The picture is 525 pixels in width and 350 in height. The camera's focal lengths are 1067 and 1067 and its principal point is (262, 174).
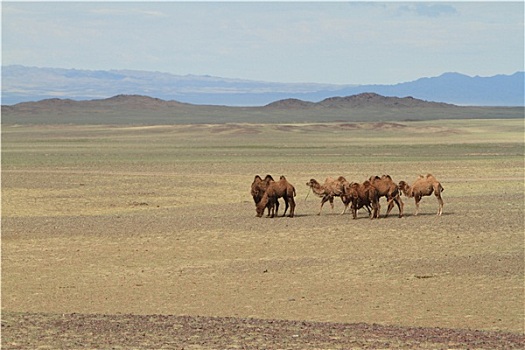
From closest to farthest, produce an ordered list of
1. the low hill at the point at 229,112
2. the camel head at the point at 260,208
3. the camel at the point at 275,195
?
the camel at the point at 275,195
the camel head at the point at 260,208
the low hill at the point at 229,112

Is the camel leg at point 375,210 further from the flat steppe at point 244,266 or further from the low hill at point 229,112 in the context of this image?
the low hill at point 229,112

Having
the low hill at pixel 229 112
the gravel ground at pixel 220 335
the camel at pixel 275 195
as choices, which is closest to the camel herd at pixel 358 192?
the camel at pixel 275 195

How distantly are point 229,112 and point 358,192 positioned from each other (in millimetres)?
109579

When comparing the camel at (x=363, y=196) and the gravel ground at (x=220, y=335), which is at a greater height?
the camel at (x=363, y=196)

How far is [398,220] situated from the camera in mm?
21469

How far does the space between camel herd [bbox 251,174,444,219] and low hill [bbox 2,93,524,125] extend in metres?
79.1

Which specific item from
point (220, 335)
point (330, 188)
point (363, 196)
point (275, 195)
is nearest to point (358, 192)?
point (363, 196)

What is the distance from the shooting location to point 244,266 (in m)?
16.5

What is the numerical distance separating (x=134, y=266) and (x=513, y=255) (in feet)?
19.8

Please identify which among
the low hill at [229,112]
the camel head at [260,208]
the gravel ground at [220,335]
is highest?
the low hill at [229,112]

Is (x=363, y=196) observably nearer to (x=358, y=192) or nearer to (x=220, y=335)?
(x=358, y=192)

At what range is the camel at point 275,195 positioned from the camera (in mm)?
22188

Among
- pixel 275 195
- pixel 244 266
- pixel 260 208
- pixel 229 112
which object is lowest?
pixel 244 266

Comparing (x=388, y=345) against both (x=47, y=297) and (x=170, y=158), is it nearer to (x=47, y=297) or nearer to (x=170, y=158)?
(x=47, y=297)
